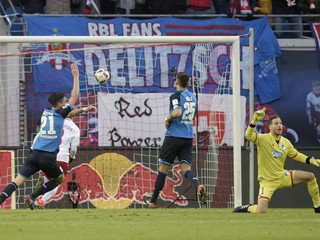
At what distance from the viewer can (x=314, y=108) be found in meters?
23.8

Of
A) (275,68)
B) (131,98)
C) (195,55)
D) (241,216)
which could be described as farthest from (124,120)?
(241,216)

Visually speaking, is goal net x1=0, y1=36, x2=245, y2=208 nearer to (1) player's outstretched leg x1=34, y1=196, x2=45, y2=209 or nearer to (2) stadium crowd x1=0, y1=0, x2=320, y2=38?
(2) stadium crowd x1=0, y1=0, x2=320, y2=38

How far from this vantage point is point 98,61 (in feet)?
72.8

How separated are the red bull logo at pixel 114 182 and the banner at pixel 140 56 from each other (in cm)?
159

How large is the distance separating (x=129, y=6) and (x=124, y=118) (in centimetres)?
326

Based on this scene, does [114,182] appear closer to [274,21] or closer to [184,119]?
[184,119]

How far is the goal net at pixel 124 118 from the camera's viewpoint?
20047 mm

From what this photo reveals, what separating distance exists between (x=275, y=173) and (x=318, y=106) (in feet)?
27.6

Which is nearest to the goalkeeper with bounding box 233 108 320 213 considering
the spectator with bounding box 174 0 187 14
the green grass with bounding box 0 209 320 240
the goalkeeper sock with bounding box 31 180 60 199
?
the green grass with bounding box 0 209 320 240

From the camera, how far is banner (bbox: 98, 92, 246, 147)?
69.6 ft

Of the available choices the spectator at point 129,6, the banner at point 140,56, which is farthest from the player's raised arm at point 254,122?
the spectator at point 129,6

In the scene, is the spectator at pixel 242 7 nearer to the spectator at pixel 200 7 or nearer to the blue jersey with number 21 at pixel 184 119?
the spectator at pixel 200 7

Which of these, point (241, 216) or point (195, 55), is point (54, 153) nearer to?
point (241, 216)

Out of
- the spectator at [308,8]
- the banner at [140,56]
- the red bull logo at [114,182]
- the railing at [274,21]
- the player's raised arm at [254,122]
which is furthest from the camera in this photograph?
the spectator at [308,8]
